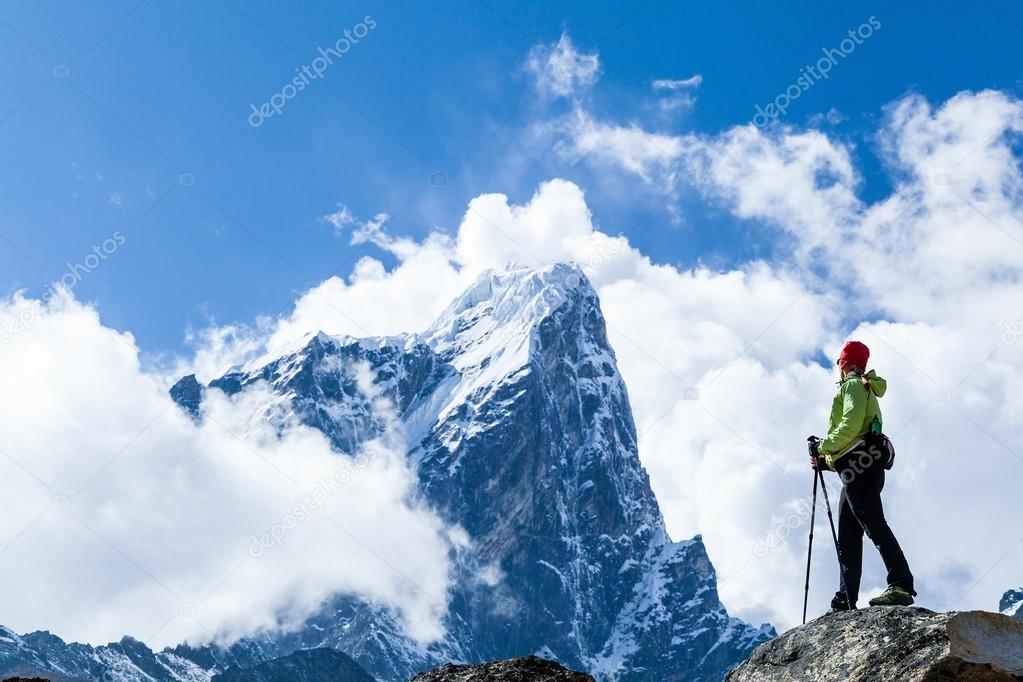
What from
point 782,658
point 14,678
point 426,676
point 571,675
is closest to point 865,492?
point 782,658

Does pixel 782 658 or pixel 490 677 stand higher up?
pixel 782 658

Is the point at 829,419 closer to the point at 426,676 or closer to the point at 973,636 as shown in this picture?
the point at 973,636

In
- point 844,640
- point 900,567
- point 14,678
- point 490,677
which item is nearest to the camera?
point 14,678

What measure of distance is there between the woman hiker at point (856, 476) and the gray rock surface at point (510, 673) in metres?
3.54

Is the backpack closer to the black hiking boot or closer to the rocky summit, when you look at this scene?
the black hiking boot

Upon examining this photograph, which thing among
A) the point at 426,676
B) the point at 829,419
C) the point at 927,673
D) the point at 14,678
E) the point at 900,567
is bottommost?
the point at 14,678

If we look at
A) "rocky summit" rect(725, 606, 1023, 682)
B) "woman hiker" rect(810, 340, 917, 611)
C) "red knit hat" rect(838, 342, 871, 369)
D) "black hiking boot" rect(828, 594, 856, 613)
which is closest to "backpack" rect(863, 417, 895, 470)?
"woman hiker" rect(810, 340, 917, 611)

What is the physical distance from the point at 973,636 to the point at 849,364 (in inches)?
151

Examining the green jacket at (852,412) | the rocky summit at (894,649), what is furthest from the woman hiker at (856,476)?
the rocky summit at (894,649)

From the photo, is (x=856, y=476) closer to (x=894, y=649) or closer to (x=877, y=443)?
(x=877, y=443)

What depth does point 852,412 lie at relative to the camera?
36.3 feet

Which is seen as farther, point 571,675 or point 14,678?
point 571,675

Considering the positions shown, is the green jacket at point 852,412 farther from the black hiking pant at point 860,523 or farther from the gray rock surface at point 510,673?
the gray rock surface at point 510,673

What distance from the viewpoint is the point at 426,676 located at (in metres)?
8.41
